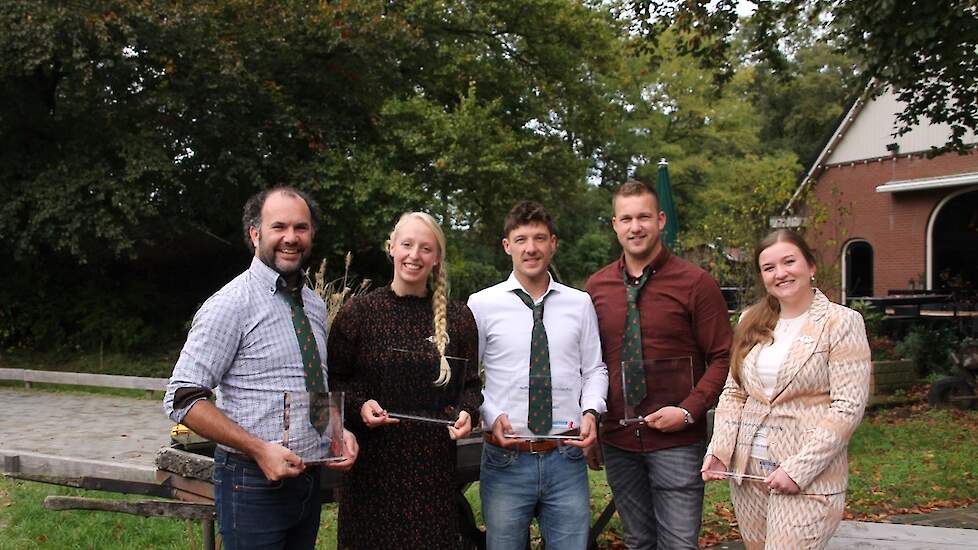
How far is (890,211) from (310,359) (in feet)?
73.3

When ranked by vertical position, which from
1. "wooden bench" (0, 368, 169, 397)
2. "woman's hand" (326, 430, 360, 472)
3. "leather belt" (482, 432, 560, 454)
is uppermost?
"woman's hand" (326, 430, 360, 472)

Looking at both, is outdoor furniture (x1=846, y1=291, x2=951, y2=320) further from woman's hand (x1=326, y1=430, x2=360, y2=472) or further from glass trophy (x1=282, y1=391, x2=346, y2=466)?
glass trophy (x1=282, y1=391, x2=346, y2=466)

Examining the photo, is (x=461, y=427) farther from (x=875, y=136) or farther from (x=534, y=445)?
(x=875, y=136)

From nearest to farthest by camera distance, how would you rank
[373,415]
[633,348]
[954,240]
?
[373,415] → [633,348] → [954,240]

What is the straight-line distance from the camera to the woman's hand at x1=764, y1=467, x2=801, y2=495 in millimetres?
3053

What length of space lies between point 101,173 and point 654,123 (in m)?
23.3

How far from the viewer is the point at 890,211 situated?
2241 centimetres

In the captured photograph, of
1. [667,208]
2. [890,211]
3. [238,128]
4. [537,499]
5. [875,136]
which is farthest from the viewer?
[875,136]

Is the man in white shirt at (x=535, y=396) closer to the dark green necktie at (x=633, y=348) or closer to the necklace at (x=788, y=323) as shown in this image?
the dark green necktie at (x=633, y=348)

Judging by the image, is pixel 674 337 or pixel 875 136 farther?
pixel 875 136

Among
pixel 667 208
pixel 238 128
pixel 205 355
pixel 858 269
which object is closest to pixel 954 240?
pixel 858 269

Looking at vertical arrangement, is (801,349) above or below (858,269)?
below

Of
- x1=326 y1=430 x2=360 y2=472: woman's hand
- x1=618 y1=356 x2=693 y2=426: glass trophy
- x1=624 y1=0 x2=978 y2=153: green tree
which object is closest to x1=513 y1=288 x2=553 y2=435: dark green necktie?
x1=618 y1=356 x2=693 y2=426: glass trophy

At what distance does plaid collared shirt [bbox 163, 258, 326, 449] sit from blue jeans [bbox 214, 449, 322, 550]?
0.54 feet
